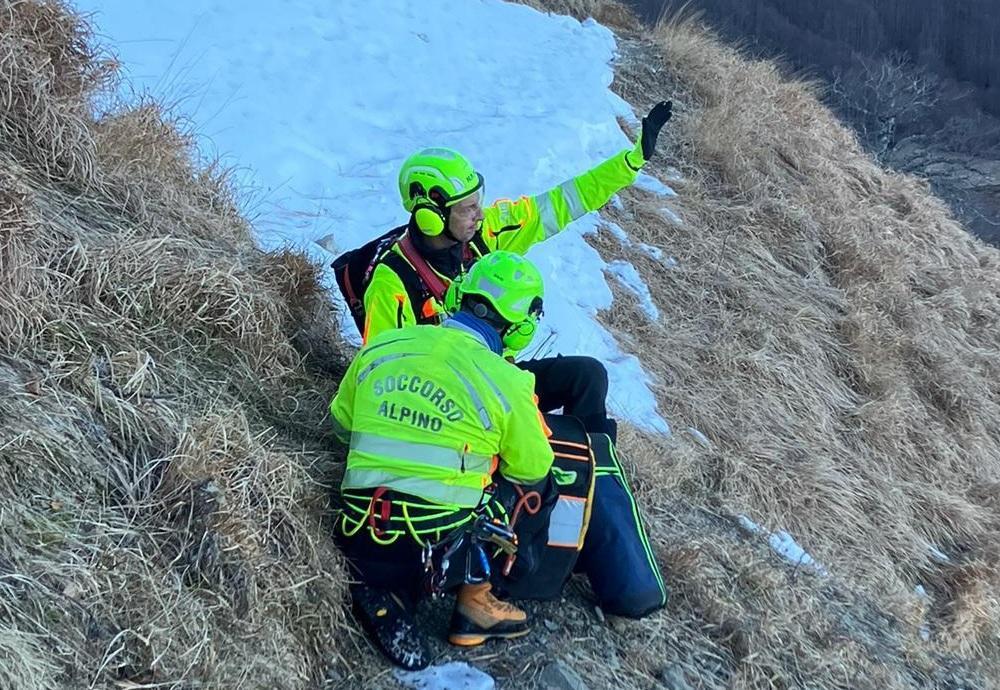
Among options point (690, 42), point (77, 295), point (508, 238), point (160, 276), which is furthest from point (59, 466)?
point (690, 42)

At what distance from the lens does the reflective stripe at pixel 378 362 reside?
3.78 m

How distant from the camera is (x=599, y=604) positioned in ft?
14.6

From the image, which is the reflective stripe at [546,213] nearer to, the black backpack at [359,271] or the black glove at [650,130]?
the black glove at [650,130]

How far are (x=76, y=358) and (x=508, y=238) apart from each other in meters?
2.32

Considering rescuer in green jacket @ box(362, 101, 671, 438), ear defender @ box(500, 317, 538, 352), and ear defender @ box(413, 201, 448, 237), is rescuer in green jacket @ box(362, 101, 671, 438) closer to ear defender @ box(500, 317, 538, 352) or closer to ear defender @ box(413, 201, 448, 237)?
ear defender @ box(413, 201, 448, 237)

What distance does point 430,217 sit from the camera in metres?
4.70

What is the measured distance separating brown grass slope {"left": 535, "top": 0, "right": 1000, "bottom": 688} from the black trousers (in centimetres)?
72

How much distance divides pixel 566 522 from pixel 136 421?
5.49ft

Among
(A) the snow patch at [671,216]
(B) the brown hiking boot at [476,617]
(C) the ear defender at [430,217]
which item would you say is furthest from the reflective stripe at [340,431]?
(A) the snow patch at [671,216]

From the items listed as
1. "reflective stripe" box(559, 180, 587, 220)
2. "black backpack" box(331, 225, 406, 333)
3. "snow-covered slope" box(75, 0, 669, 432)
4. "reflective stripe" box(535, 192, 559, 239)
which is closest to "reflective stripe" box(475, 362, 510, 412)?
"black backpack" box(331, 225, 406, 333)

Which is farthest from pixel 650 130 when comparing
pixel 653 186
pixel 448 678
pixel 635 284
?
pixel 653 186

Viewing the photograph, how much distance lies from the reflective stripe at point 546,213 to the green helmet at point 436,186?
679 millimetres

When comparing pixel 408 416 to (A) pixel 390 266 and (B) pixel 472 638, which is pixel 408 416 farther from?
(A) pixel 390 266

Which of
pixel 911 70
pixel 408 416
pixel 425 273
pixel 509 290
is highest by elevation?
pixel 509 290
